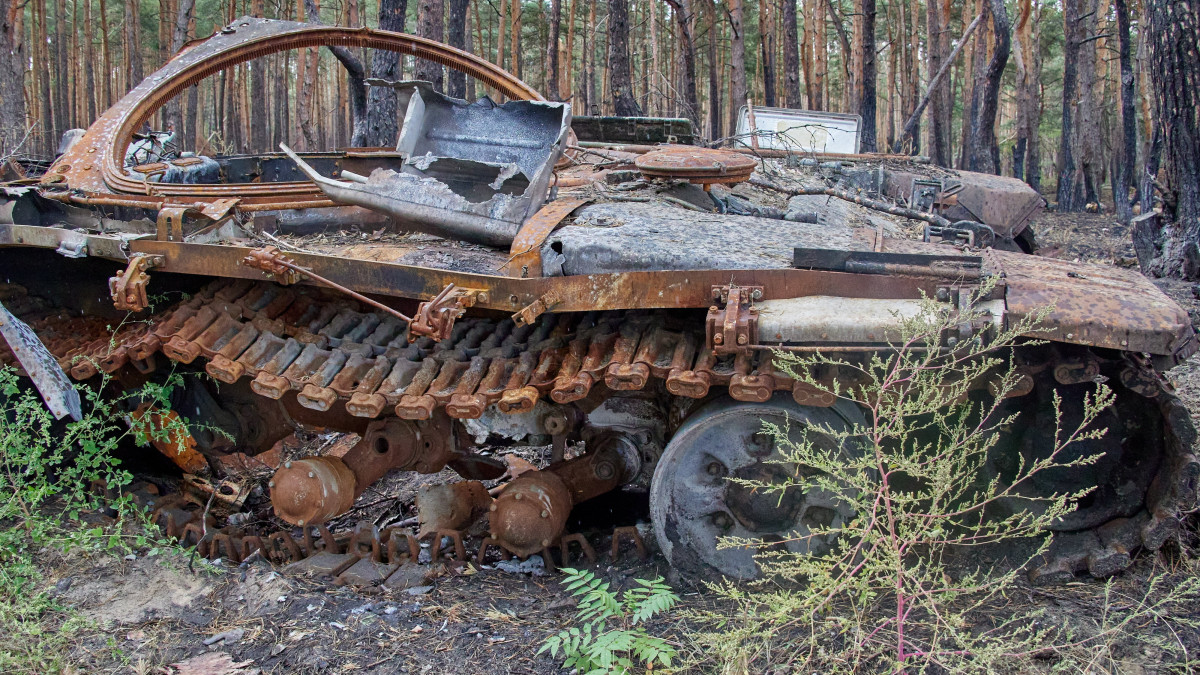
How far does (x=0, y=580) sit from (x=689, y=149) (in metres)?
3.93

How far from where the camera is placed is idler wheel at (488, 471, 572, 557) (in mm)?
4301

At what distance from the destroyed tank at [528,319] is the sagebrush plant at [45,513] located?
0.20 meters

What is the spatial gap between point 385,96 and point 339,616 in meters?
7.48

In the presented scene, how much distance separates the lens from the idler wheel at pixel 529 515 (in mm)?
4301

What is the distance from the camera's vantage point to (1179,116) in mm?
6688

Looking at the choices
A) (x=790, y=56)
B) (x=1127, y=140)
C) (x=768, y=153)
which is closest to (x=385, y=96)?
(x=768, y=153)

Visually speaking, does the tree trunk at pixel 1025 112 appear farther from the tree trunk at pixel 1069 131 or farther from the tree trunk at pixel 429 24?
the tree trunk at pixel 429 24

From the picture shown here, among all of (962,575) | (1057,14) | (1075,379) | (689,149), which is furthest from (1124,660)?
(1057,14)

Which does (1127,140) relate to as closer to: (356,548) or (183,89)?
(183,89)

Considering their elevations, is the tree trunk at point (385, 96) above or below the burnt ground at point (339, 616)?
above

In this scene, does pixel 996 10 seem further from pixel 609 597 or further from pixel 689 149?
pixel 609 597

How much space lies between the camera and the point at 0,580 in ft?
12.6

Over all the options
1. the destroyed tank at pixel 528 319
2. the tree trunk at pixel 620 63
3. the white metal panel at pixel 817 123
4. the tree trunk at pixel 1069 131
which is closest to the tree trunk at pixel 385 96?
the tree trunk at pixel 620 63

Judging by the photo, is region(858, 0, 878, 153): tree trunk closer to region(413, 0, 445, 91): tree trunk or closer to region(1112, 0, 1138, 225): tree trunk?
region(1112, 0, 1138, 225): tree trunk
